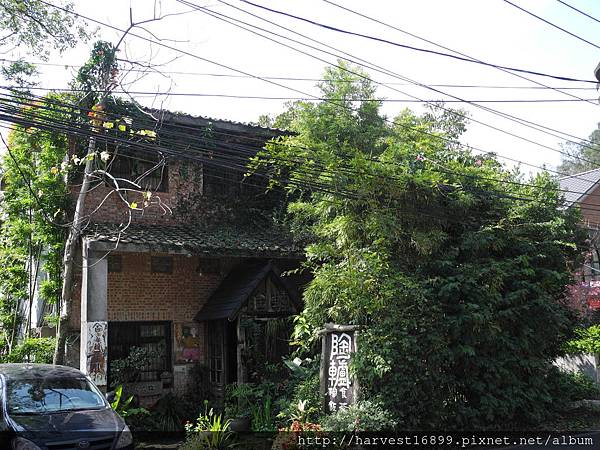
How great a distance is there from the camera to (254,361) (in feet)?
40.4

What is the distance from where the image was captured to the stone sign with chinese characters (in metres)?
9.18

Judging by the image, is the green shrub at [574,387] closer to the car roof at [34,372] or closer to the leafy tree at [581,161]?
the car roof at [34,372]

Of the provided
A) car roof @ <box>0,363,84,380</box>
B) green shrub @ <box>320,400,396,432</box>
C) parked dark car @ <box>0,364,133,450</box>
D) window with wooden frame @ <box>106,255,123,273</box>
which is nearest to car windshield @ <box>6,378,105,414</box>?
parked dark car @ <box>0,364,133,450</box>

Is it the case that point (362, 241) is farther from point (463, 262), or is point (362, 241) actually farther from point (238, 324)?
point (238, 324)

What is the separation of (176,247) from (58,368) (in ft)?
11.8

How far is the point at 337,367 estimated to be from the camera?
9.48 metres

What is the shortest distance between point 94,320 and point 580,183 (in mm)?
24586

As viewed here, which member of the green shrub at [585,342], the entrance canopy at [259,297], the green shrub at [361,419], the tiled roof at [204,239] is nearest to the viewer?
the green shrub at [361,419]

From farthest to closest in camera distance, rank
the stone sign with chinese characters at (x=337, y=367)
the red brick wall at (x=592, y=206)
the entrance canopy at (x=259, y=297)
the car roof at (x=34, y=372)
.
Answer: the red brick wall at (x=592, y=206) < the entrance canopy at (x=259, y=297) < the stone sign with chinese characters at (x=337, y=367) < the car roof at (x=34, y=372)

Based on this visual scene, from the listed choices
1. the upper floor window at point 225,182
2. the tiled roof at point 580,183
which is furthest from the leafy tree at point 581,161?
the upper floor window at point 225,182

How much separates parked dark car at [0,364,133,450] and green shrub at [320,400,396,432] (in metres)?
3.04

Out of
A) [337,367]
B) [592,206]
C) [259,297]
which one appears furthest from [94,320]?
[592,206]

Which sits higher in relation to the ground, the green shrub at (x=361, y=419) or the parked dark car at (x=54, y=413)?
the parked dark car at (x=54, y=413)

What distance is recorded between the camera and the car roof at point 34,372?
27.1ft
